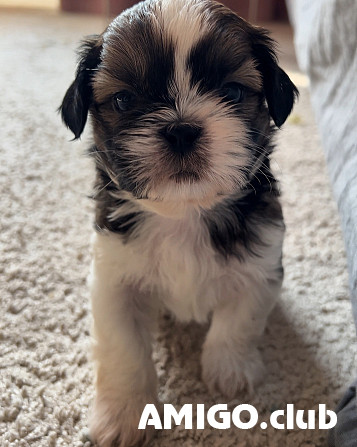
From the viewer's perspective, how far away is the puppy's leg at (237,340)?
175cm

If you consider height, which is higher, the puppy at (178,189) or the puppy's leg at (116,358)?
the puppy at (178,189)

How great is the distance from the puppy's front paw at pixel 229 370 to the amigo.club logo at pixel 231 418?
0.06 m

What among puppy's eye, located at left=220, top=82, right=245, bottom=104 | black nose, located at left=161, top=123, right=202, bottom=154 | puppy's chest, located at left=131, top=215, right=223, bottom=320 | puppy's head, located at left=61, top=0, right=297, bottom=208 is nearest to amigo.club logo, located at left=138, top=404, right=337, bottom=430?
puppy's chest, located at left=131, top=215, right=223, bottom=320

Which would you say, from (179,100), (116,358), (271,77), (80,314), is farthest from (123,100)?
(80,314)

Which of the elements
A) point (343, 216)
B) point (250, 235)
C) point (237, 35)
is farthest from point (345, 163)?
point (237, 35)

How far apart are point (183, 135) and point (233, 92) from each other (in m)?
0.22

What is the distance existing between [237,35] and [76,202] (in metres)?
1.30


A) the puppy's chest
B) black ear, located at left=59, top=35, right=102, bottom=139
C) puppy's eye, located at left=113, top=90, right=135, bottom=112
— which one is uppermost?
puppy's eye, located at left=113, top=90, right=135, bottom=112

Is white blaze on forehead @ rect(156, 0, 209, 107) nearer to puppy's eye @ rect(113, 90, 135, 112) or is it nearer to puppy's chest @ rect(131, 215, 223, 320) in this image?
puppy's eye @ rect(113, 90, 135, 112)

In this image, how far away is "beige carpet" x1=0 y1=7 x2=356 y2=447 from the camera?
1.62m

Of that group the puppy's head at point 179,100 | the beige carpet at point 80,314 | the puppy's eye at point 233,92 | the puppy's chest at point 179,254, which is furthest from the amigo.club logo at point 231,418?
the puppy's eye at point 233,92

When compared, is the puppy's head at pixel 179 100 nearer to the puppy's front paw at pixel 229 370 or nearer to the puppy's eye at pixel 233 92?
the puppy's eye at pixel 233 92

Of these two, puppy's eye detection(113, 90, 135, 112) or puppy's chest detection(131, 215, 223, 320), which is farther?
puppy's chest detection(131, 215, 223, 320)

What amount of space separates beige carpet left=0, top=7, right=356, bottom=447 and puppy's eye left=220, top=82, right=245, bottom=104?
529mm
